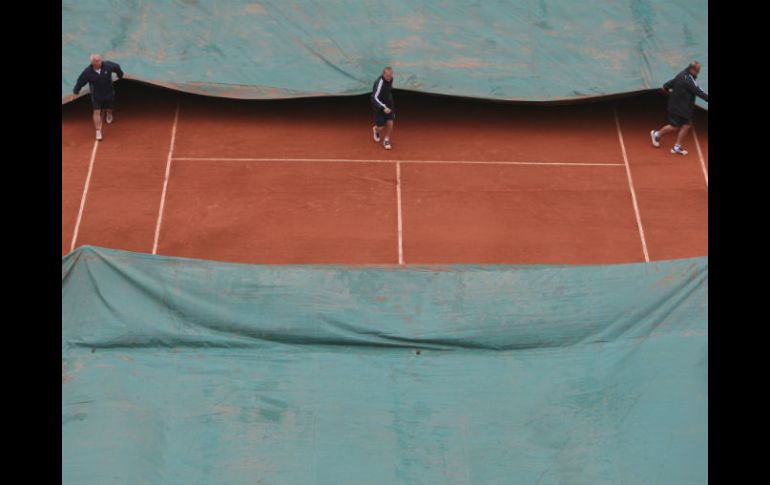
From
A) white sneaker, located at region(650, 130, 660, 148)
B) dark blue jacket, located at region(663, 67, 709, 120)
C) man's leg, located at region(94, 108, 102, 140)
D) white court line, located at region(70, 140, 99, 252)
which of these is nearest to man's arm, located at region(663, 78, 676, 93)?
dark blue jacket, located at region(663, 67, 709, 120)

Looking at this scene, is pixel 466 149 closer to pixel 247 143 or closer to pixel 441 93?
pixel 441 93

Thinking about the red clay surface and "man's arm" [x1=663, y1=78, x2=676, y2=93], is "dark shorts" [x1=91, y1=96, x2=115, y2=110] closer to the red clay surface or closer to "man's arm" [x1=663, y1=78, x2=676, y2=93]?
the red clay surface

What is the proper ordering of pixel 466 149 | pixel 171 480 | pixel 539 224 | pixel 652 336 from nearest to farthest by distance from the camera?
1. pixel 171 480
2. pixel 652 336
3. pixel 539 224
4. pixel 466 149

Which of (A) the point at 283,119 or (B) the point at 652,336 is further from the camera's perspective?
(A) the point at 283,119

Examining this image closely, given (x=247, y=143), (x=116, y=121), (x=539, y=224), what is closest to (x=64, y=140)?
(x=116, y=121)

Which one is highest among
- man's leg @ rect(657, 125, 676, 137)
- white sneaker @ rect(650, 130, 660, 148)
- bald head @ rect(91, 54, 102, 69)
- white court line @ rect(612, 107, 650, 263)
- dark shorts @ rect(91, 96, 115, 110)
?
bald head @ rect(91, 54, 102, 69)

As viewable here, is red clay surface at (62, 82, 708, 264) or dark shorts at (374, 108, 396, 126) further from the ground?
dark shorts at (374, 108, 396, 126)

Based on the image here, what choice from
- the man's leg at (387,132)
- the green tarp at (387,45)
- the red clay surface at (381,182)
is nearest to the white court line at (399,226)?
the red clay surface at (381,182)

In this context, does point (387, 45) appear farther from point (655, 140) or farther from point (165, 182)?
point (655, 140)
